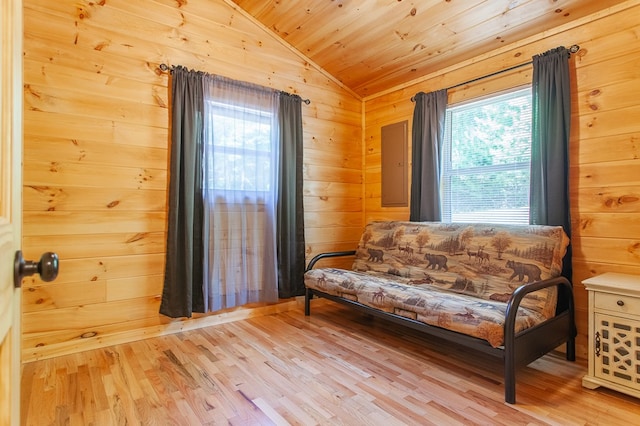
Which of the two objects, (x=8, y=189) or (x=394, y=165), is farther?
(x=394, y=165)

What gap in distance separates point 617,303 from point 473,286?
0.83 metres

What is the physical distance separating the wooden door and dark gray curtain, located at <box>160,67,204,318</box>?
7.26ft

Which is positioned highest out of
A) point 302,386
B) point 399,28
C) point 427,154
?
point 399,28

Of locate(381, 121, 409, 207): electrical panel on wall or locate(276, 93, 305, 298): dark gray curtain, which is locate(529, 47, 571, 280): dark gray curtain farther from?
locate(276, 93, 305, 298): dark gray curtain

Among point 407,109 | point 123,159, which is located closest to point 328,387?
point 123,159

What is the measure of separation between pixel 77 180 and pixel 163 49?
1.22 metres

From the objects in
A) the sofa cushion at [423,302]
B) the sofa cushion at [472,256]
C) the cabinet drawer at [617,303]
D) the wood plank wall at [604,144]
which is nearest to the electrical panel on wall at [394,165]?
the sofa cushion at [472,256]

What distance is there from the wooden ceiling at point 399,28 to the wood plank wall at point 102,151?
0.61m

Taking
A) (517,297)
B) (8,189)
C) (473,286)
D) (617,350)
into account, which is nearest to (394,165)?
(473,286)

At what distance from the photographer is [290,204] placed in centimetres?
348

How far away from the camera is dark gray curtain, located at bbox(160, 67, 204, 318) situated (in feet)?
9.39

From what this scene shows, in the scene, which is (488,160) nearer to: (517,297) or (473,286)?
(473,286)

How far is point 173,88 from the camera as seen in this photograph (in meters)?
2.90

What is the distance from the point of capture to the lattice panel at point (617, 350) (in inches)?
75.0
